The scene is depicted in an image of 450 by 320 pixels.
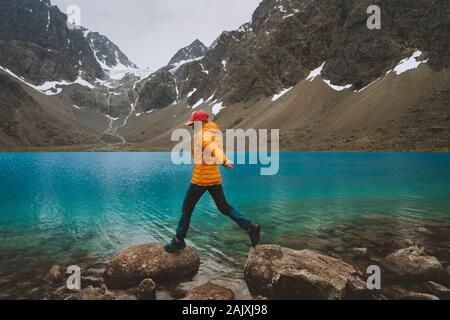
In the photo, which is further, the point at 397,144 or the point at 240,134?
the point at 240,134

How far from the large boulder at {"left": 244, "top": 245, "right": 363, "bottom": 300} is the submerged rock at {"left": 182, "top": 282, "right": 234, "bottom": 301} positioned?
101 centimetres

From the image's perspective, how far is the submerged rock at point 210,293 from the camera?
28.0 feet

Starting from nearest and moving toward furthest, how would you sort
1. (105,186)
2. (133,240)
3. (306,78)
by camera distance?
(133,240) → (105,186) → (306,78)

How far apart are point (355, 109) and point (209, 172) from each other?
120 meters

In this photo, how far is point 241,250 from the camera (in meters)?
13.9

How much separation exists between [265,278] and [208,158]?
3.82 metres

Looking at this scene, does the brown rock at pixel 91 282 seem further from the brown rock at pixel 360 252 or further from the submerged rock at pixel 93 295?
the brown rock at pixel 360 252

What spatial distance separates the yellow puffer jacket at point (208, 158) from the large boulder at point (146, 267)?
2.79 m

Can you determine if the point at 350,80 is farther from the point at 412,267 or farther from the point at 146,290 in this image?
the point at 146,290

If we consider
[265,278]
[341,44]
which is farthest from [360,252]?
[341,44]

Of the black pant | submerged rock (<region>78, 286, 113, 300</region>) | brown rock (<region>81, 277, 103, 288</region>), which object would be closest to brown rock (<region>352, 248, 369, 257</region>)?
the black pant

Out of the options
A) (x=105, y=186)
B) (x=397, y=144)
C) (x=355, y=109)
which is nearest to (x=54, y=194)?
(x=105, y=186)
